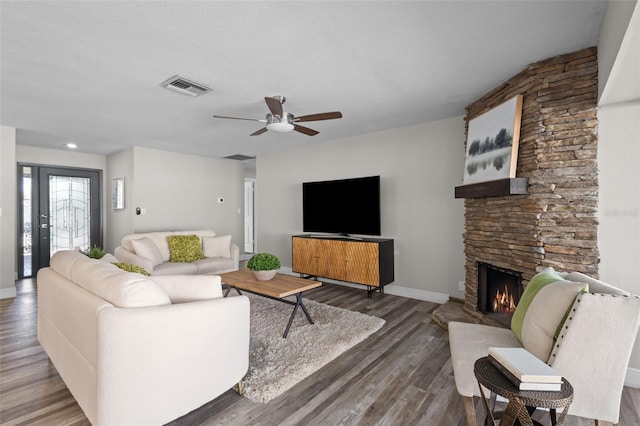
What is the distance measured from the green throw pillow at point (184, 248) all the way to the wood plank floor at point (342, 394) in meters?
2.02

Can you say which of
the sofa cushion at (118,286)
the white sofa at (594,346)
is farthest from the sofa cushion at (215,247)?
the white sofa at (594,346)

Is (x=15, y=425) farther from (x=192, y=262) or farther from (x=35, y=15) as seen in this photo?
(x=192, y=262)

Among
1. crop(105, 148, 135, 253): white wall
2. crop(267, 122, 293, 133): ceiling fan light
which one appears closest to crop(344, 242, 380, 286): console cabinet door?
crop(267, 122, 293, 133): ceiling fan light

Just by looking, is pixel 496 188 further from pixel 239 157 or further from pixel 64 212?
pixel 64 212

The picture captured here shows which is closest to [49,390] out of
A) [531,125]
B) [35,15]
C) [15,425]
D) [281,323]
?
[15,425]

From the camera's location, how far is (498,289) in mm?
3166

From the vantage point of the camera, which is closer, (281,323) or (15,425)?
(15,425)

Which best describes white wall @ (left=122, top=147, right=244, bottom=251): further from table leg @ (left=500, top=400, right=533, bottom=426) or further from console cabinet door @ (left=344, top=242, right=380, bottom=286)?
table leg @ (left=500, top=400, right=533, bottom=426)

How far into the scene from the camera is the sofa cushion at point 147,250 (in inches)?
175

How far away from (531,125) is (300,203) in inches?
154

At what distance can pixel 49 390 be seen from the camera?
2.10 m

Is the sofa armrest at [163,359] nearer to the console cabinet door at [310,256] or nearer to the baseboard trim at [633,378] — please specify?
the baseboard trim at [633,378]

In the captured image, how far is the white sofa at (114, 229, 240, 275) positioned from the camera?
439 centimetres

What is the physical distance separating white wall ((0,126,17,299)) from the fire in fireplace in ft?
20.6
